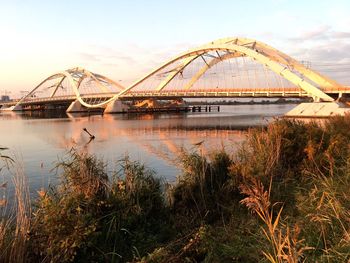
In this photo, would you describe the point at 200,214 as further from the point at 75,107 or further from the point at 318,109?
the point at 75,107

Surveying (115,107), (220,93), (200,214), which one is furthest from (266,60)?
(200,214)

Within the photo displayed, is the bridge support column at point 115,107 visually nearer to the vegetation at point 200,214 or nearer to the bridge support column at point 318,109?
the bridge support column at point 318,109

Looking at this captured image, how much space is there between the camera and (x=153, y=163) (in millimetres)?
15750

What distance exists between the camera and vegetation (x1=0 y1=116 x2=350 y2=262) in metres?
4.15

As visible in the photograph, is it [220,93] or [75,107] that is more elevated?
[220,93]

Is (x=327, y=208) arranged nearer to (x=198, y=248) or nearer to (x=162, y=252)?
(x=198, y=248)

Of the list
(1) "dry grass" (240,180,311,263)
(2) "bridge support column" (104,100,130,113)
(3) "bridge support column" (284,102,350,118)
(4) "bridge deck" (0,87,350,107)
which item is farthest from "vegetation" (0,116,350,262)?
(2) "bridge support column" (104,100,130,113)

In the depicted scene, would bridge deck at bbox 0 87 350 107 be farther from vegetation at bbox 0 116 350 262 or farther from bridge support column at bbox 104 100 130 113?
vegetation at bbox 0 116 350 262

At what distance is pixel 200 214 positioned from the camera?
24.0 feet

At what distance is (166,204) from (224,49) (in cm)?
5763

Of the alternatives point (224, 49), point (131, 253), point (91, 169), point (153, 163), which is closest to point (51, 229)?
point (131, 253)

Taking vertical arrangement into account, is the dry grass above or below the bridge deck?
below

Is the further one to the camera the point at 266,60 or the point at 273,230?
the point at 266,60

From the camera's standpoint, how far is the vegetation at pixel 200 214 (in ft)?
13.6
